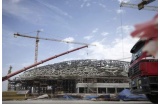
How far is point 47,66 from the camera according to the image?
59.8m

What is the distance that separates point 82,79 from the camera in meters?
38.9

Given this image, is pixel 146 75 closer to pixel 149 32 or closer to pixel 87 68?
pixel 149 32

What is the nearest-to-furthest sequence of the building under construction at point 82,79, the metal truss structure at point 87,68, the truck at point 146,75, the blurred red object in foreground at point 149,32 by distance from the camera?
1. the blurred red object in foreground at point 149,32
2. the truck at point 146,75
3. the building under construction at point 82,79
4. the metal truss structure at point 87,68

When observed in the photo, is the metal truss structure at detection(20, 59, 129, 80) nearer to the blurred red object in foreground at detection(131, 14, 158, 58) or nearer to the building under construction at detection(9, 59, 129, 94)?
the building under construction at detection(9, 59, 129, 94)

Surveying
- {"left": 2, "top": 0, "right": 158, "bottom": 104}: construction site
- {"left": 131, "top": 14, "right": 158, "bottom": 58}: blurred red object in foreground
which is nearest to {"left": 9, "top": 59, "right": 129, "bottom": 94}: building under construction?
{"left": 2, "top": 0, "right": 158, "bottom": 104}: construction site

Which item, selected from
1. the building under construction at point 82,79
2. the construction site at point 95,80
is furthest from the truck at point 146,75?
the building under construction at point 82,79

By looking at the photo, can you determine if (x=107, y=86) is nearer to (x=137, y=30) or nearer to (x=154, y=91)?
(x=154, y=91)

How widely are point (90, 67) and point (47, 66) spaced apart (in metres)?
16.5

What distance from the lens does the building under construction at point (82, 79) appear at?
37906 millimetres

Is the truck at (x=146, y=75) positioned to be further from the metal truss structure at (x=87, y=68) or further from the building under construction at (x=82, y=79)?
the metal truss structure at (x=87, y=68)

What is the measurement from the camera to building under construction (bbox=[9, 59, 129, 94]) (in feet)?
124

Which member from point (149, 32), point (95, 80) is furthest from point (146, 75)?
point (95, 80)

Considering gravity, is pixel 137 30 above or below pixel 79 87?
above

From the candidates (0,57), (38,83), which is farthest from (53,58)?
(0,57)
